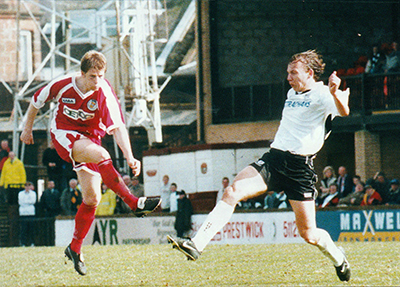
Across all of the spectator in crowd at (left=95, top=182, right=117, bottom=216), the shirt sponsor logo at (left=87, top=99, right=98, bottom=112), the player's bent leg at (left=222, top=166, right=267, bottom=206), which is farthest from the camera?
the spectator in crowd at (left=95, top=182, right=117, bottom=216)

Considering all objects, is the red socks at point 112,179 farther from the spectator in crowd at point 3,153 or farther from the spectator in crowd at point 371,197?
the spectator in crowd at point 3,153

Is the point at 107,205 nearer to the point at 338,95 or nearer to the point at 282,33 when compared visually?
the point at 282,33

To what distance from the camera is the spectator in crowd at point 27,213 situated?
2062 cm

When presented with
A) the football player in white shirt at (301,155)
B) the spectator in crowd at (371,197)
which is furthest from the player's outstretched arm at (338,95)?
the spectator in crowd at (371,197)

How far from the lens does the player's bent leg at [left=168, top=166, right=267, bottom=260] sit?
6277 millimetres

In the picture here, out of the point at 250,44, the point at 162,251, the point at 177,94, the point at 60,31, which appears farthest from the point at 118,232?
the point at 60,31

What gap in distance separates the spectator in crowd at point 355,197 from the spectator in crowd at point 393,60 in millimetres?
5156

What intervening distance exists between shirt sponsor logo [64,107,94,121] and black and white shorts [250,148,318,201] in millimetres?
1975

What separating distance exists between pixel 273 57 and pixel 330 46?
6.40 ft

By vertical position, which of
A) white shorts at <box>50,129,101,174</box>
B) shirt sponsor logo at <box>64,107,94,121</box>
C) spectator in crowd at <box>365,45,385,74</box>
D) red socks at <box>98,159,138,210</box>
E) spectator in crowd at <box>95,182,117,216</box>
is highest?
spectator in crowd at <box>365,45,385,74</box>

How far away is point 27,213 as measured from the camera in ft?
68.6

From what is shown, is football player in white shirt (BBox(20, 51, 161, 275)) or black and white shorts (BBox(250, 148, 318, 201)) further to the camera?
football player in white shirt (BBox(20, 51, 161, 275))

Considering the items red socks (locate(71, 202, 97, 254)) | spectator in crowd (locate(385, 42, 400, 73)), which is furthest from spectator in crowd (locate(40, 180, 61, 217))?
red socks (locate(71, 202, 97, 254))

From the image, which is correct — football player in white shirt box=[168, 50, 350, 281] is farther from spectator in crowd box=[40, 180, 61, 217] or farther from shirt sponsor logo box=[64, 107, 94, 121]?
spectator in crowd box=[40, 180, 61, 217]
